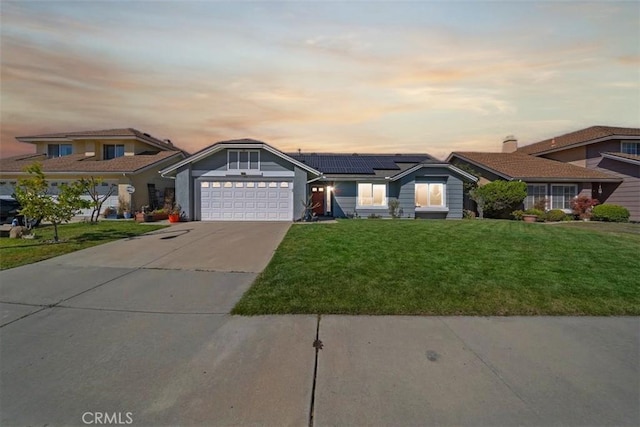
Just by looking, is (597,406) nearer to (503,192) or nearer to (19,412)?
(19,412)

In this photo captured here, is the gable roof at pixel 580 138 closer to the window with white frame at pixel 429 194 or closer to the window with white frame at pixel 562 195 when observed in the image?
the window with white frame at pixel 562 195

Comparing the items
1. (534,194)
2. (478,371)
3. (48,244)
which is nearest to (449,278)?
(478,371)

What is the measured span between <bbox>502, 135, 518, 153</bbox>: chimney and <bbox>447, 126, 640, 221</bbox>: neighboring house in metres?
5.38

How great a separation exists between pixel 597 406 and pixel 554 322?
6.10ft

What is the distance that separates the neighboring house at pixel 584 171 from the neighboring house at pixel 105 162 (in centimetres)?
2215

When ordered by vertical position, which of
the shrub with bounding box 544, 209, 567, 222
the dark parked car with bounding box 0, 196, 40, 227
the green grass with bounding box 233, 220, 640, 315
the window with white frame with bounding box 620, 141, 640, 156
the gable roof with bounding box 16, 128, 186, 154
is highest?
the gable roof with bounding box 16, 128, 186, 154

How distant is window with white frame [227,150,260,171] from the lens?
16.8 meters

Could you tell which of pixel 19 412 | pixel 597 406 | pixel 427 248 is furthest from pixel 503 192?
pixel 19 412

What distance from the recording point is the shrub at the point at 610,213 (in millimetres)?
17375

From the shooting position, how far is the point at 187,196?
16.5 metres

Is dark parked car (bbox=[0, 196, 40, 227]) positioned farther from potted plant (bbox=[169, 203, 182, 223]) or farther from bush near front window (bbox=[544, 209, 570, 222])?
bush near front window (bbox=[544, 209, 570, 222])

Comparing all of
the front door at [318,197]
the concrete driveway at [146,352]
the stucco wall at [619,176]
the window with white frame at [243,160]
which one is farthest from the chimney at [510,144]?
the concrete driveway at [146,352]

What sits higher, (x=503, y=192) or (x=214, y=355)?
(x=503, y=192)

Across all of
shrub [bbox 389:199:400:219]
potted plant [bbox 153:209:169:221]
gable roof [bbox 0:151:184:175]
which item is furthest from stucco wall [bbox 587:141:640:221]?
gable roof [bbox 0:151:184:175]
